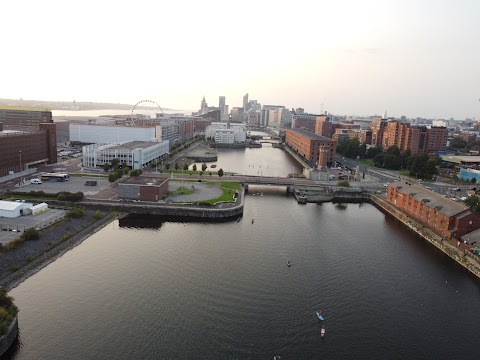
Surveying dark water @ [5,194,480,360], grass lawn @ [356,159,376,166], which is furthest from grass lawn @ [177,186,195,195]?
grass lawn @ [356,159,376,166]

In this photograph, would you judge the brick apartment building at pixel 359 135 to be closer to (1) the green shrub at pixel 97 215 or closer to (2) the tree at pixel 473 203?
(2) the tree at pixel 473 203

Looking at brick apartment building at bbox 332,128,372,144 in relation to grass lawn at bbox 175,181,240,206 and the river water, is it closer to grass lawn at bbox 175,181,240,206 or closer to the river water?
grass lawn at bbox 175,181,240,206

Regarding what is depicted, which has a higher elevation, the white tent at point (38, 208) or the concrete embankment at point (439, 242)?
the white tent at point (38, 208)

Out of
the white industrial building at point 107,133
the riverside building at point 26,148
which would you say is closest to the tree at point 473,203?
the riverside building at point 26,148

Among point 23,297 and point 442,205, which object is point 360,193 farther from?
point 23,297

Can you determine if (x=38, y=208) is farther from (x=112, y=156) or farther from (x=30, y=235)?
(x=112, y=156)

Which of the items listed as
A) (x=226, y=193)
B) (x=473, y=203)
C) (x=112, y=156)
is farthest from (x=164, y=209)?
(x=473, y=203)
